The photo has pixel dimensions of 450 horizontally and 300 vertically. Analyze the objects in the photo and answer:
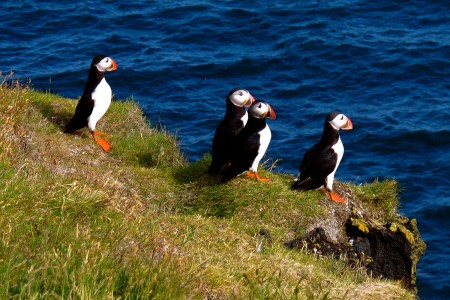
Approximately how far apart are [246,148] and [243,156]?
0.24 m

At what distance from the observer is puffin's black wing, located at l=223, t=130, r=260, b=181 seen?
38.7ft

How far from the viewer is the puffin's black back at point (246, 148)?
11.8 meters

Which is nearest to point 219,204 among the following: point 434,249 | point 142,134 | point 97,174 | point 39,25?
point 97,174

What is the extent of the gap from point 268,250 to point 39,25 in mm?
18420

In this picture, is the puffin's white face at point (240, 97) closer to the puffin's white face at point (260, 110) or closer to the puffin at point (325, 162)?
the puffin's white face at point (260, 110)

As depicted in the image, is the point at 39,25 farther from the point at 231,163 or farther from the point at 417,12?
the point at 231,163

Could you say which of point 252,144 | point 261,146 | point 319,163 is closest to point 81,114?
point 252,144

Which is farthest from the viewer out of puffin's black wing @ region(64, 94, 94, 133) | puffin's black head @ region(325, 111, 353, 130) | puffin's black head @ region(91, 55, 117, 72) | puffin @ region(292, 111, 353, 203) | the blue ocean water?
the blue ocean water

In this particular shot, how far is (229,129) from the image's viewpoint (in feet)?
41.2

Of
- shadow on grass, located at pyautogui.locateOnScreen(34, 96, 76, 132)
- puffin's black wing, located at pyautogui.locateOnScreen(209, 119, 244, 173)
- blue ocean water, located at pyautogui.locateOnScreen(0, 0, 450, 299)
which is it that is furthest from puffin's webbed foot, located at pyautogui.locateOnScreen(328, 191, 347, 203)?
blue ocean water, located at pyautogui.locateOnScreen(0, 0, 450, 299)

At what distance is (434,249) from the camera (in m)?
17.1

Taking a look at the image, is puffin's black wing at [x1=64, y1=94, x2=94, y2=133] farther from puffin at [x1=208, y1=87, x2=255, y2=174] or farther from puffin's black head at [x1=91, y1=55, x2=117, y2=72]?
puffin at [x1=208, y1=87, x2=255, y2=174]

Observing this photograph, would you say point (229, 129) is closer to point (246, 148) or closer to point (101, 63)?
point (246, 148)

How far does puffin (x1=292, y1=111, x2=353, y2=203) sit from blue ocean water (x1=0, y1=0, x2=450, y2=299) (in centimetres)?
518
